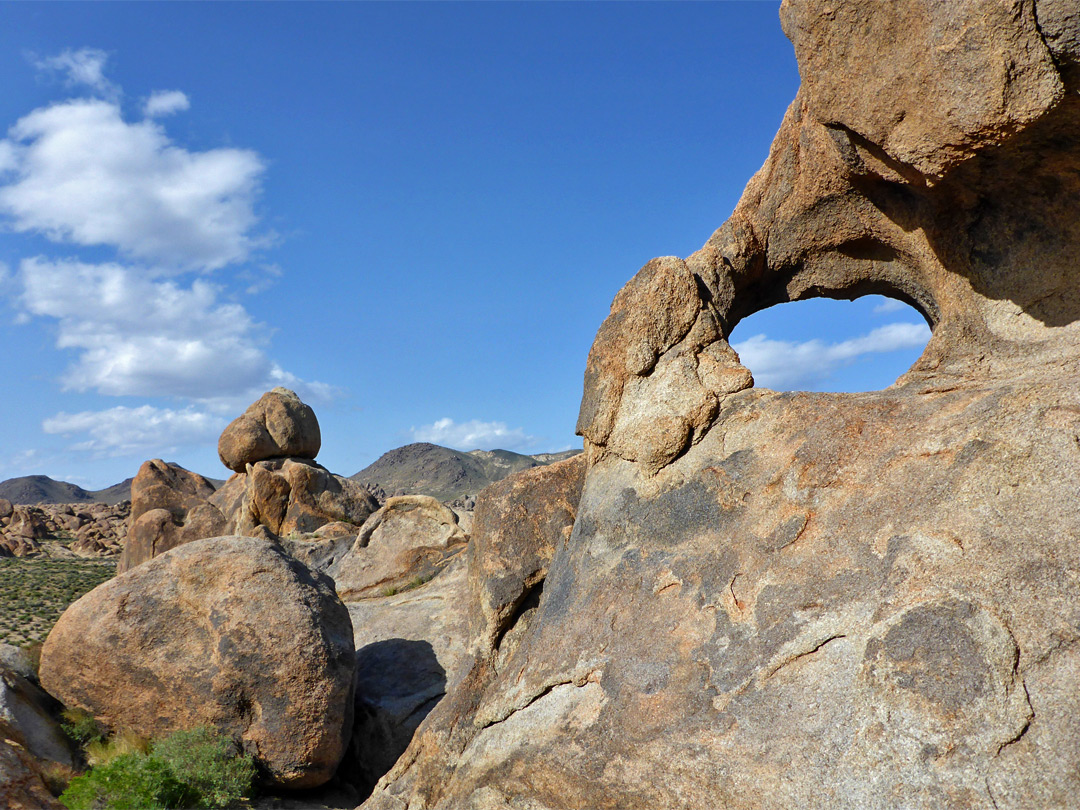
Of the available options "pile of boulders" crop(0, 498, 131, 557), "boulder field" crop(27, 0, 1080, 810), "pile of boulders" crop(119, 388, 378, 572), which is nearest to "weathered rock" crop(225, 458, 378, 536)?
"pile of boulders" crop(119, 388, 378, 572)

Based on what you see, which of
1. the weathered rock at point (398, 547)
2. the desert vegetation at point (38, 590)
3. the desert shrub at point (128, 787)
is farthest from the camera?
the desert vegetation at point (38, 590)

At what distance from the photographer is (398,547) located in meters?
13.0

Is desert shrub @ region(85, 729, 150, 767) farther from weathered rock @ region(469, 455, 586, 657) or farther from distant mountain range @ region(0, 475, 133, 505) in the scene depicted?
distant mountain range @ region(0, 475, 133, 505)

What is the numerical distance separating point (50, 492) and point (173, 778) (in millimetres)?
113573

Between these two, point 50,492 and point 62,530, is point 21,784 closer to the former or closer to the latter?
point 62,530

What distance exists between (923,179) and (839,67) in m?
0.88

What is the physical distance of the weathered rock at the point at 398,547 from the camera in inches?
496

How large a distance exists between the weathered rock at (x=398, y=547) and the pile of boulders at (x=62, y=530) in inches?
949

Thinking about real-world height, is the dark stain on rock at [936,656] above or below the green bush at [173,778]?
above

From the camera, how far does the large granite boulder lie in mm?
20672

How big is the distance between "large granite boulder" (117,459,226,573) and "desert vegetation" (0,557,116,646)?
171cm

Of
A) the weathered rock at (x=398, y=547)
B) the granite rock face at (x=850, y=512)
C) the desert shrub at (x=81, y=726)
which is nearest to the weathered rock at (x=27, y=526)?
the weathered rock at (x=398, y=547)

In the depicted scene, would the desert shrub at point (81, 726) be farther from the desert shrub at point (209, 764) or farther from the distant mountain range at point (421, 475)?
the distant mountain range at point (421, 475)

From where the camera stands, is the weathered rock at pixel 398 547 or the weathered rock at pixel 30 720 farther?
the weathered rock at pixel 398 547
